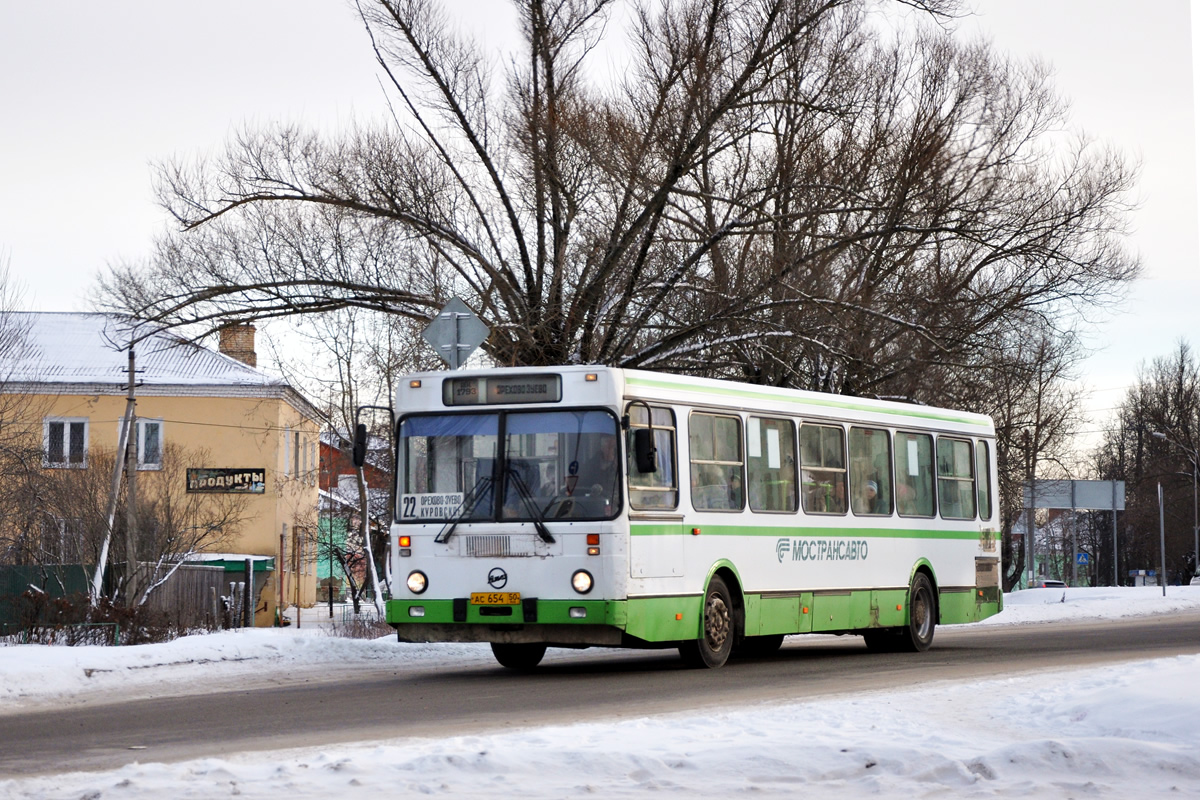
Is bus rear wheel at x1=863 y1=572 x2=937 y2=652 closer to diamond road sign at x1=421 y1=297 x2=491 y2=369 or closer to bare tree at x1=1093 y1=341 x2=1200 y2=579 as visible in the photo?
diamond road sign at x1=421 y1=297 x2=491 y2=369

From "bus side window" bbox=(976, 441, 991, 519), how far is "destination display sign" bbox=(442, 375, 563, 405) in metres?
9.07

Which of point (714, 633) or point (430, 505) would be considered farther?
point (714, 633)

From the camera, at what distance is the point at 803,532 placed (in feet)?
59.9

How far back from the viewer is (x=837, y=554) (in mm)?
18938

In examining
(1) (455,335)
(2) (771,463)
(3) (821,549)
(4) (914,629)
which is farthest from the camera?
(4) (914,629)

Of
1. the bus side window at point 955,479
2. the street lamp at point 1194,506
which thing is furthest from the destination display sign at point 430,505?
the street lamp at point 1194,506

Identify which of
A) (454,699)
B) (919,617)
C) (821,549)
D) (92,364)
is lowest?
(454,699)

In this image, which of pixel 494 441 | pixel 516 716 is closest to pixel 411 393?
pixel 494 441

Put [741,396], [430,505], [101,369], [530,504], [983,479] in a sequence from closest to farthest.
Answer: [530,504], [430,505], [741,396], [983,479], [101,369]

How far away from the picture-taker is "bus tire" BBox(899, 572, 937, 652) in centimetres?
2045

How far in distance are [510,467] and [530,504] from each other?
43 centimetres

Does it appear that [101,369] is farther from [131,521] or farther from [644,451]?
[644,451]

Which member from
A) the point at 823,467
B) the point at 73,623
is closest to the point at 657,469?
the point at 823,467

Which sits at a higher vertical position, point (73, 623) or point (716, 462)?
point (716, 462)
